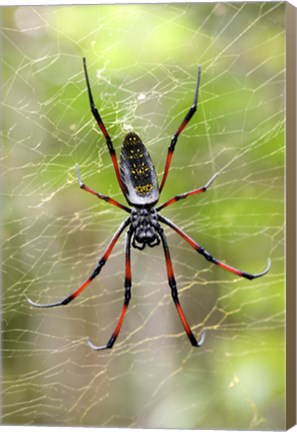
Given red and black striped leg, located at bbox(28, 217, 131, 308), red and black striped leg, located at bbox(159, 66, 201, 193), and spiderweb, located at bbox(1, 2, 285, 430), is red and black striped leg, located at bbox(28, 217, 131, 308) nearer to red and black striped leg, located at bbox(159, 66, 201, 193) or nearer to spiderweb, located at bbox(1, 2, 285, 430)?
spiderweb, located at bbox(1, 2, 285, 430)

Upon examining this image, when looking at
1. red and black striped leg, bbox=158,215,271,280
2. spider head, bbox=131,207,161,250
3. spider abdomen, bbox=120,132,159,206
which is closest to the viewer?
spider abdomen, bbox=120,132,159,206

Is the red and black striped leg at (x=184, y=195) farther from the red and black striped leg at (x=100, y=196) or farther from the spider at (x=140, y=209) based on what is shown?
the red and black striped leg at (x=100, y=196)

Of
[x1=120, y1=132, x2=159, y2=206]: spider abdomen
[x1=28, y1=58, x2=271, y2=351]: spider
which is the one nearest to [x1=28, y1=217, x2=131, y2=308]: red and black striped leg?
[x1=28, y1=58, x2=271, y2=351]: spider

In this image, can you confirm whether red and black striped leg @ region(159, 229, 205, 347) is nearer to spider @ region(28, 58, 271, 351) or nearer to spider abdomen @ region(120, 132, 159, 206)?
spider @ region(28, 58, 271, 351)

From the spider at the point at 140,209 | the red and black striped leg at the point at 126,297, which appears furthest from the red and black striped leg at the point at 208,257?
the red and black striped leg at the point at 126,297

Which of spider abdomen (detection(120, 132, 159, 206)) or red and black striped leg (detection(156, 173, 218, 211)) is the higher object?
spider abdomen (detection(120, 132, 159, 206))

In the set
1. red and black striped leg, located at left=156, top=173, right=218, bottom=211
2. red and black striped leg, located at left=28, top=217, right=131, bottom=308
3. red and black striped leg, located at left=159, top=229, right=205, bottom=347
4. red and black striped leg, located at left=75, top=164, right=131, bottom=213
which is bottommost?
red and black striped leg, located at left=159, top=229, right=205, bottom=347

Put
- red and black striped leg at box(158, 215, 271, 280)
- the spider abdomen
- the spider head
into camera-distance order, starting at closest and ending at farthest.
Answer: the spider abdomen, the spider head, red and black striped leg at box(158, 215, 271, 280)

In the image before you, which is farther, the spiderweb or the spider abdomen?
the spiderweb
